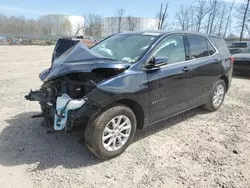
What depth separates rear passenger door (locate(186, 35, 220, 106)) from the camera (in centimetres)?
448

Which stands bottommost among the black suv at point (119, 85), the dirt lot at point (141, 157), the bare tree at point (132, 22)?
the dirt lot at point (141, 157)

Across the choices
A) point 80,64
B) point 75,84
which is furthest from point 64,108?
point 80,64

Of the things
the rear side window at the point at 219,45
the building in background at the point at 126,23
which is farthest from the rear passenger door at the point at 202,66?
the building in background at the point at 126,23

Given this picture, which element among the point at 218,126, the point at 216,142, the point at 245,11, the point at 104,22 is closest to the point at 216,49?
the point at 218,126

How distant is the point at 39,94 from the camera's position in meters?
3.73

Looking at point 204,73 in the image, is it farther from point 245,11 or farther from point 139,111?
point 245,11

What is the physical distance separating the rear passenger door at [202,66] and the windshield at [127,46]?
0.96 metres

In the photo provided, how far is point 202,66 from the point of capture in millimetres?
4617

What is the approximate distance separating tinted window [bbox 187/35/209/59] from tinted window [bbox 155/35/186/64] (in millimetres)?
310

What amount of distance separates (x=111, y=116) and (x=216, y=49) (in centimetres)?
321

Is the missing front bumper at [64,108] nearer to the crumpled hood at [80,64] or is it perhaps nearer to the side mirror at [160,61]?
the crumpled hood at [80,64]

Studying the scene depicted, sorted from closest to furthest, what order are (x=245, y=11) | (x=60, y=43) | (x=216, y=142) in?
(x=216, y=142), (x=60, y=43), (x=245, y=11)

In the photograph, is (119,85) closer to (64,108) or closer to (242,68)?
(64,108)

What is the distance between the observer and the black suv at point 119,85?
309 cm
